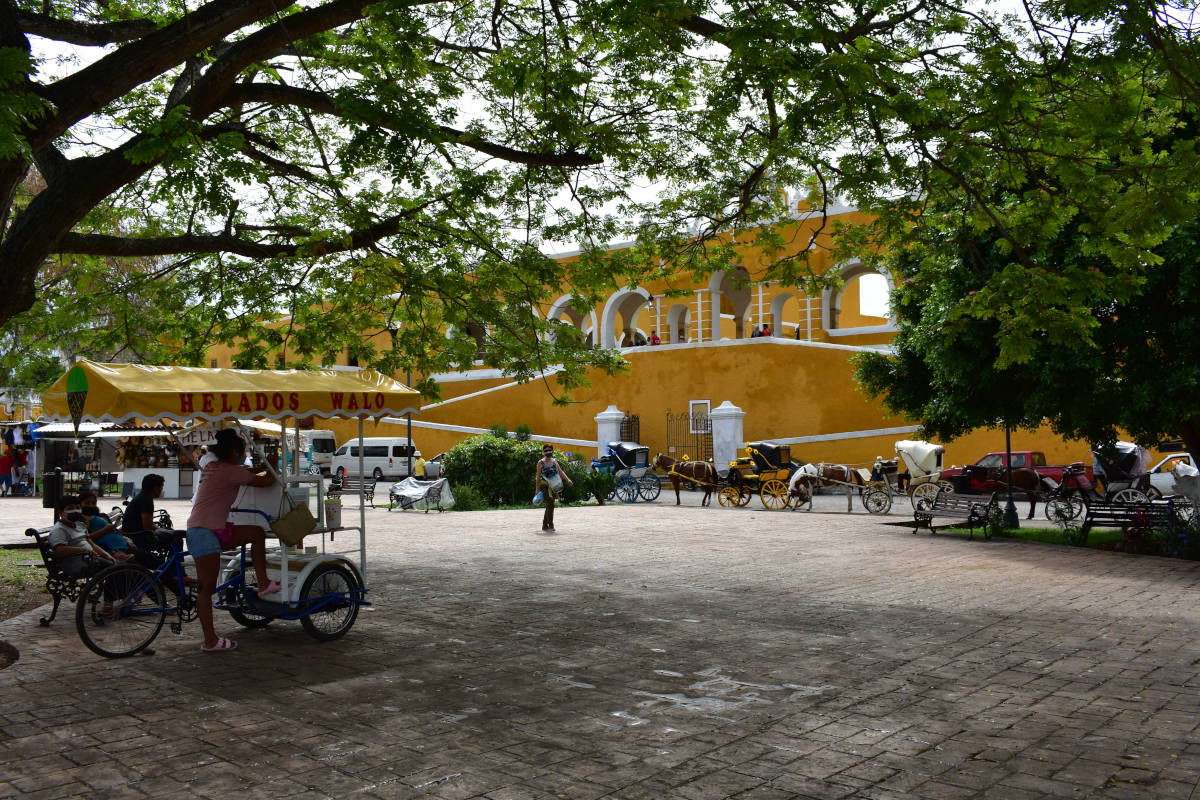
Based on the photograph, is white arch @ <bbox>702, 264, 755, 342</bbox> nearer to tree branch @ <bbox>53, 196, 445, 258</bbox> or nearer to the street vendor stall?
tree branch @ <bbox>53, 196, 445, 258</bbox>

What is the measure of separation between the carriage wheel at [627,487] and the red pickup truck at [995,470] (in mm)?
7623

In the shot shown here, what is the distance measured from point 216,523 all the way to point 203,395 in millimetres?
1256

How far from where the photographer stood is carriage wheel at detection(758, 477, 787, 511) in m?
22.4

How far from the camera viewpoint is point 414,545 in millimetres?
15055

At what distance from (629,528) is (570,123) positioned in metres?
8.99

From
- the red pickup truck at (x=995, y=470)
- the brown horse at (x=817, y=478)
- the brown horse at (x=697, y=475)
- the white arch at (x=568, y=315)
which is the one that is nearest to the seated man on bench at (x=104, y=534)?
the brown horse at (x=817, y=478)

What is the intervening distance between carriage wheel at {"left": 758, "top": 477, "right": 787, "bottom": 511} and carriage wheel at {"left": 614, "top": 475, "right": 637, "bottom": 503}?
3719 mm

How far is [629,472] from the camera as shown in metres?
27.3

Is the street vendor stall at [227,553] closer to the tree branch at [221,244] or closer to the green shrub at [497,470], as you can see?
the tree branch at [221,244]

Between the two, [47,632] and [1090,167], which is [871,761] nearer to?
[1090,167]

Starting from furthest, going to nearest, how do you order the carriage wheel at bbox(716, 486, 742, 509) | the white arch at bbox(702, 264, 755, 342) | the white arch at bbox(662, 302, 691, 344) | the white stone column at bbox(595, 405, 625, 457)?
the white arch at bbox(662, 302, 691, 344) → the white arch at bbox(702, 264, 755, 342) → the white stone column at bbox(595, 405, 625, 457) → the carriage wheel at bbox(716, 486, 742, 509)

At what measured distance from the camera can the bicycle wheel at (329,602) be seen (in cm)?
749

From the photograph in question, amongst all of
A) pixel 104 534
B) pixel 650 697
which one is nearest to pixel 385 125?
pixel 104 534

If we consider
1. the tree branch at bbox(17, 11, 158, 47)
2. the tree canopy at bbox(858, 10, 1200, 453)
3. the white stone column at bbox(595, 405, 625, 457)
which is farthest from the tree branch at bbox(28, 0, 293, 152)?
the white stone column at bbox(595, 405, 625, 457)
